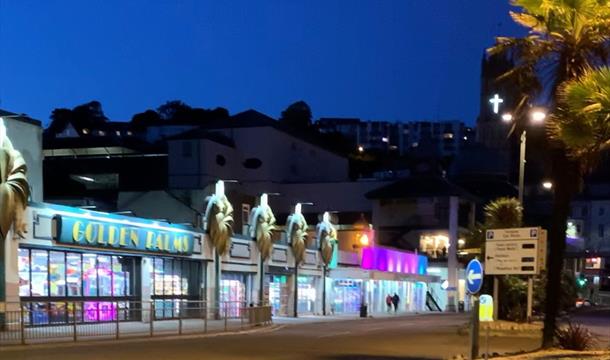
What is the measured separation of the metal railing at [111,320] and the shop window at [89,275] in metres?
0.80

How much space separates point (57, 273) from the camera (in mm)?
28016

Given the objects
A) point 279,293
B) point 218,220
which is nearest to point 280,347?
point 218,220

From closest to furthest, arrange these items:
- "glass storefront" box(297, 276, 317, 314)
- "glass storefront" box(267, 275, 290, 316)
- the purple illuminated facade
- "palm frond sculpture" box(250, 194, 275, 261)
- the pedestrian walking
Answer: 1. "palm frond sculpture" box(250, 194, 275, 261)
2. "glass storefront" box(267, 275, 290, 316)
3. "glass storefront" box(297, 276, 317, 314)
4. the purple illuminated facade
5. the pedestrian walking

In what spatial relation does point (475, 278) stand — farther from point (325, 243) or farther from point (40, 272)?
point (325, 243)

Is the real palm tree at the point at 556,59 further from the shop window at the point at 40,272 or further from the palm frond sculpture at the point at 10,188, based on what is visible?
the shop window at the point at 40,272

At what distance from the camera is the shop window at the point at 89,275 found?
2954cm

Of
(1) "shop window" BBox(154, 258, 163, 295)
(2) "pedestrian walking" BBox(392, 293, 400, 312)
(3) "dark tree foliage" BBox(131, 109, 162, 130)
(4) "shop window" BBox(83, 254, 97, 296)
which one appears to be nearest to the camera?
(4) "shop window" BBox(83, 254, 97, 296)

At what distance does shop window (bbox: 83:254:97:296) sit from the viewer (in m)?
29.5

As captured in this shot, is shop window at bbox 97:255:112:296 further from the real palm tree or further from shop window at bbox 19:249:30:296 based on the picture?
the real palm tree

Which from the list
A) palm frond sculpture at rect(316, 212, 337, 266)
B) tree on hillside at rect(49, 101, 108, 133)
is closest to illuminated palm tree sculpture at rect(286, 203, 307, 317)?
palm frond sculpture at rect(316, 212, 337, 266)

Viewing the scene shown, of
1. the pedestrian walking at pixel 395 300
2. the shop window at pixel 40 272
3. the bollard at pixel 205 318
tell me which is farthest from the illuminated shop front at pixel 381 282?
the shop window at pixel 40 272

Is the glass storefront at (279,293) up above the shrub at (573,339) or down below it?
below

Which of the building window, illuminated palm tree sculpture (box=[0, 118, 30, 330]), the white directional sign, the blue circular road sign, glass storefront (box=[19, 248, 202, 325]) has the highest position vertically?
the building window

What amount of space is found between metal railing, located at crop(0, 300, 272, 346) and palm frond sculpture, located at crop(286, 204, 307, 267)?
1231cm
